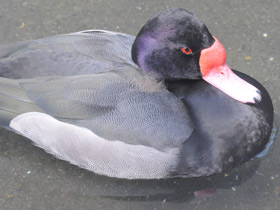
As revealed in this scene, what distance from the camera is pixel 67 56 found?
9.49 ft

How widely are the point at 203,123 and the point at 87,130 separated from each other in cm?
66

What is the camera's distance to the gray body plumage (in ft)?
8.80

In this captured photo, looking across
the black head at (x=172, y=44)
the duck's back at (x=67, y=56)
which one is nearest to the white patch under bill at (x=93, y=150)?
the duck's back at (x=67, y=56)

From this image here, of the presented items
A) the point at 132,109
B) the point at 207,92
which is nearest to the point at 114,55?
the point at 132,109

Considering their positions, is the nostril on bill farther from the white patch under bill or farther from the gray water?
the white patch under bill

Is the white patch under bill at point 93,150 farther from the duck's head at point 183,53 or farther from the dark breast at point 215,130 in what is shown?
the duck's head at point 183,53

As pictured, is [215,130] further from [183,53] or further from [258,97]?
[183,53]

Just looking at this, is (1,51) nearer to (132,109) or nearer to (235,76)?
(132,109)

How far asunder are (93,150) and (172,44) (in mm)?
754

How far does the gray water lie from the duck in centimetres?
14

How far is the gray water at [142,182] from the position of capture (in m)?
2.89

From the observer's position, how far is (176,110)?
2723 millimetres

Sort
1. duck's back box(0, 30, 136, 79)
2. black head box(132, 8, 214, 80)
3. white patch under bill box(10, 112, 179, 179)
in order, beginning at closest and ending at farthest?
black head box(132, 8, 214, 80)
white patch under bill box(10, 112, 179, 179)
duck's back box(0, 30, 136, 79)

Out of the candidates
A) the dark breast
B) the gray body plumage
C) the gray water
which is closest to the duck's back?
the gray body plumage
